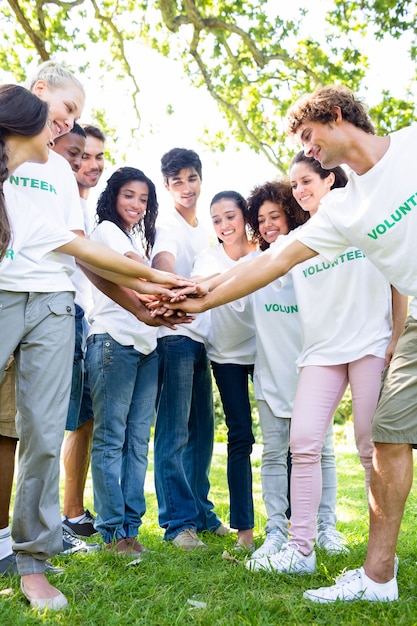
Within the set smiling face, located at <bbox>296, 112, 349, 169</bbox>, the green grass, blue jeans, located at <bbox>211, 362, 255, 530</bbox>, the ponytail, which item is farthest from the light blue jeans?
the ponytail

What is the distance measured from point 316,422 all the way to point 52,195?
69.2 inches

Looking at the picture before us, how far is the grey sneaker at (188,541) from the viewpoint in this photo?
12.7 feet

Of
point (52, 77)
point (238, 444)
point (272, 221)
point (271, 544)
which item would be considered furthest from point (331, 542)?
point (52, 77)

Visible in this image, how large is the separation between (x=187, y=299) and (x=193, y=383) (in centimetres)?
74

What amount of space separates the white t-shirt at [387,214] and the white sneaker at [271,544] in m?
1.58

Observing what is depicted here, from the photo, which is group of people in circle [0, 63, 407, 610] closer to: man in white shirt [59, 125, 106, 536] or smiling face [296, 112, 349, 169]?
smiling face [296, 112, 349, 169]

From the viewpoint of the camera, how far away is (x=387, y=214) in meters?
2.95

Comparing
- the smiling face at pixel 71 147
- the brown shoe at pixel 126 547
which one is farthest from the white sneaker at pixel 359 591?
the smiling face at pixel 71 147

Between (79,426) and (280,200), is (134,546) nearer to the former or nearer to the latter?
(79,426)

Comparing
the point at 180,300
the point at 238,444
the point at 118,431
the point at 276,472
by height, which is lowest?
the point at 276,472

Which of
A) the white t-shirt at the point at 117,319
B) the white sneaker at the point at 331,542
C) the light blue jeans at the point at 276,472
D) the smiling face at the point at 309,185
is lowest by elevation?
the white sneaker at the point at 331,542

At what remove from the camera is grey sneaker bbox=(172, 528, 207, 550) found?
386 cm

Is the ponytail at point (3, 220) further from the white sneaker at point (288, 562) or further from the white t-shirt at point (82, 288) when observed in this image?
the white sneaker at point (288, 562)

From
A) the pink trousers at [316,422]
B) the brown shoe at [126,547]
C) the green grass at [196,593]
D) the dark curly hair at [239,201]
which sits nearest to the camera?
the green grass at [196,593]
